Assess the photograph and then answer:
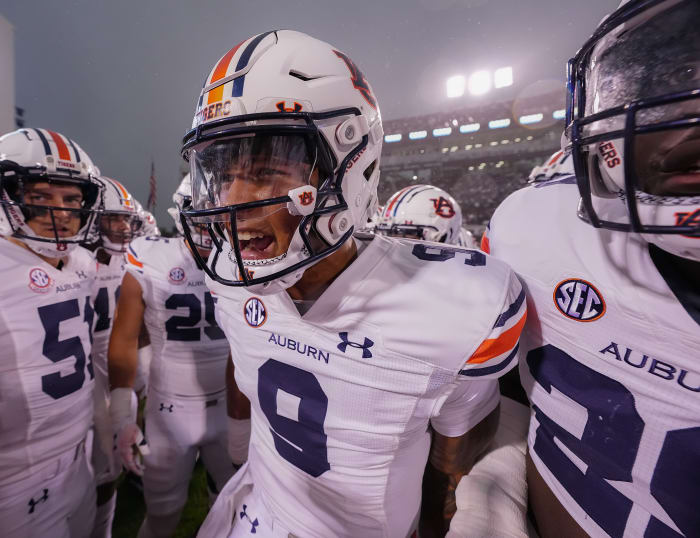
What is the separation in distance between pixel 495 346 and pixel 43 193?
8.89 feet

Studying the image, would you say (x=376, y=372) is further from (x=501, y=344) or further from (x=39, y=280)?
(x=39, y=280)

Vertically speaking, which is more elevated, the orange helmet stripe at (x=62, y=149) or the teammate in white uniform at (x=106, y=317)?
the orange helmet stripe at (x=62, y=149)

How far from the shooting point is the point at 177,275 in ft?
8.22

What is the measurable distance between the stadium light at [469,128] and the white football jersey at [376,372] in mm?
28197

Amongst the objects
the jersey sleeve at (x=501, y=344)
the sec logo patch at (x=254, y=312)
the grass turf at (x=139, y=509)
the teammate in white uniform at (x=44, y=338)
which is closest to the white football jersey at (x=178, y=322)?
the teammate in white uniform at (x=44, y=338)

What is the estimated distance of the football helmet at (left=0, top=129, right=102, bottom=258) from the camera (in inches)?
72.6

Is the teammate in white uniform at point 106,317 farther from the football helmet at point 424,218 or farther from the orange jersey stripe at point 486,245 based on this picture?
the football helmet at point 424,218

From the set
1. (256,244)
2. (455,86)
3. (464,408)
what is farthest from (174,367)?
(455,86)

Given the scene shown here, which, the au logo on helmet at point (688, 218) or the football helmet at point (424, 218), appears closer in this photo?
the au logo on helmet at point (688, 218)

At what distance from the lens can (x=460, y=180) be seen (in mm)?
24594

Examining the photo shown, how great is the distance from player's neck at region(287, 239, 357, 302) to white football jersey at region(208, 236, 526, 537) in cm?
6

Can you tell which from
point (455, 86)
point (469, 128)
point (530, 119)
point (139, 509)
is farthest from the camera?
point (469, 128)

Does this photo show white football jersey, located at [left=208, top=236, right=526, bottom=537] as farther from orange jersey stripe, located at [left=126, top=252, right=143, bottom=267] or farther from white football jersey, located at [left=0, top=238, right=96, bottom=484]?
orange jersey stripe, located at [left=126, top=252, right=143, bottom=267]

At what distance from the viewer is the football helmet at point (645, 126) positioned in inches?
25.5
